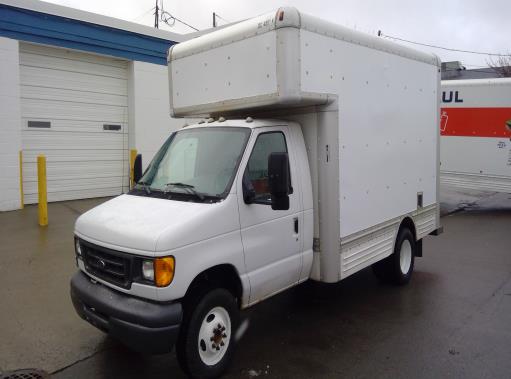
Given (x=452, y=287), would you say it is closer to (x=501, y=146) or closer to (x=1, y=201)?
(x=501, y=146)

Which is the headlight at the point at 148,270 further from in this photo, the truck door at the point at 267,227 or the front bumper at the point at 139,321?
the truck door at the point at 267,227

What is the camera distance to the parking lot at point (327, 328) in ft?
13.5

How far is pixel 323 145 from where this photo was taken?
4789 millimetres

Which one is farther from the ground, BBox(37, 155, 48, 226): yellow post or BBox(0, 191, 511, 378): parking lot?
BBox(37, 155, 48, 226): yellow post

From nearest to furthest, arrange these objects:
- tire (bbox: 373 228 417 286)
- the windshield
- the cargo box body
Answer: the windshield → the cargo box body → tire (bbox: 373 228 417 286)

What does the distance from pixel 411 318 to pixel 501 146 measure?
29.3ft

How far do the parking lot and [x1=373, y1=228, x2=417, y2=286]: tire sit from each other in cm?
13

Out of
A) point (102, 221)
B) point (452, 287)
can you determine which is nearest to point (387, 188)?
point (452, 287)

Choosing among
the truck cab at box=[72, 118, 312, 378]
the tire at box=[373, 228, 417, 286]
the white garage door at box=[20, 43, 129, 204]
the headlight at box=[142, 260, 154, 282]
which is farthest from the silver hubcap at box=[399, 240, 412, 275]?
the white garage door at box=[20, 43, 129, 204]

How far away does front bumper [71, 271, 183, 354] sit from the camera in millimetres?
3455

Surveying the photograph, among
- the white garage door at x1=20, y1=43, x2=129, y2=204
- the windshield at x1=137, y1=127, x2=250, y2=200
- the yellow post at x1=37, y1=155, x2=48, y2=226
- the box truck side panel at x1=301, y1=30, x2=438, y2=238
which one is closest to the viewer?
the windshield at x1=137, y1=127, x2=250, y2=200

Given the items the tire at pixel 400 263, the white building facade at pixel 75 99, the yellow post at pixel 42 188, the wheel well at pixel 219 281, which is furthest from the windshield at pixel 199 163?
the white building facade at pixel 75 99

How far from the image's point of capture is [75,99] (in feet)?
37.8

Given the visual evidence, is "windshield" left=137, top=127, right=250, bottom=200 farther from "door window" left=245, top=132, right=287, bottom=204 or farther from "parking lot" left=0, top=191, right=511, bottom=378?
"parking lot" left=0, top=191, right=511, bottom=378
